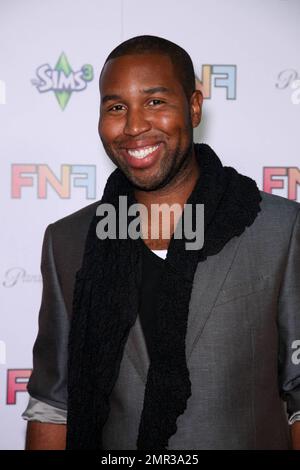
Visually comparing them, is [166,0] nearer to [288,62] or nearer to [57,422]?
[288,62]

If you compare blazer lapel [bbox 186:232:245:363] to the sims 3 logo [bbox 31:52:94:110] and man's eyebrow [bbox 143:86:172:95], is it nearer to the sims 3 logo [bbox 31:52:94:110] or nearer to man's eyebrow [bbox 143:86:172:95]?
man's eyebrow [bbox 143:86:172:95]

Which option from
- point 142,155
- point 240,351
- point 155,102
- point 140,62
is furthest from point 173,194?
point 240,351

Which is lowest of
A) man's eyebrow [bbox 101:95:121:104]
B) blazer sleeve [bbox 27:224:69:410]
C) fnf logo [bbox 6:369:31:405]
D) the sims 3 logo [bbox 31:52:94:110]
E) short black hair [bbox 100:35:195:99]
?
fnf logo [bbox 6:369:31:405]

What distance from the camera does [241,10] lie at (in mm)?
2037

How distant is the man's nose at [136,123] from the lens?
4.47 ft

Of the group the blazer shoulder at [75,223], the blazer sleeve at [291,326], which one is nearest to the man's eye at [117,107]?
the blazer shoulder at [75,223]

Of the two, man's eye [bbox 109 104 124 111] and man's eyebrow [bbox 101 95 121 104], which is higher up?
man's eyebrow [bbox 101 95 121 104]

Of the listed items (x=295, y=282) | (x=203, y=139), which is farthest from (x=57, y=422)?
(x=203, y=139)

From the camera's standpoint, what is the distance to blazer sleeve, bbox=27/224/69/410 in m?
1.49

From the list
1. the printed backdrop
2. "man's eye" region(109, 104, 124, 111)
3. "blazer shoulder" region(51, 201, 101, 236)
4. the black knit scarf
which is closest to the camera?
the black knit scarf

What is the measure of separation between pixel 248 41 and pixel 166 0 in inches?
14.1

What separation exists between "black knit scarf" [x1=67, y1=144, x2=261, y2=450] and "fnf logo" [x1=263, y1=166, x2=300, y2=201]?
59 centimetres

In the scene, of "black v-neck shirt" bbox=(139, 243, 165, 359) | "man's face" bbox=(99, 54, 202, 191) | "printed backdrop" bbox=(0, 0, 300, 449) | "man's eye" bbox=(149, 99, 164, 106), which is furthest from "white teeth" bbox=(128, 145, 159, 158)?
"printed backdrop" bbox=(0, 0, 300, 449)

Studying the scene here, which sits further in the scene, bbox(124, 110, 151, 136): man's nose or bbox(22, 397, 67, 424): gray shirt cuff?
bbox(22, 397, 67, 424): gray shirt cuff
